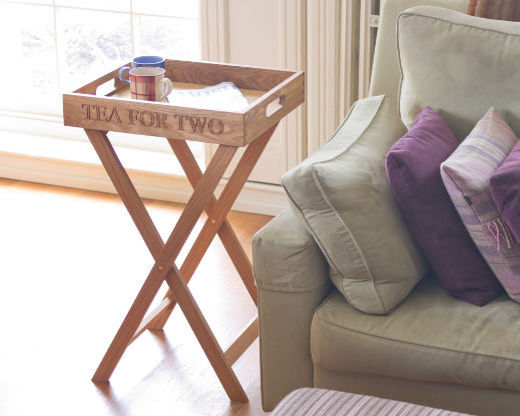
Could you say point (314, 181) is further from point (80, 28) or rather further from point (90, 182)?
point (80, 28)

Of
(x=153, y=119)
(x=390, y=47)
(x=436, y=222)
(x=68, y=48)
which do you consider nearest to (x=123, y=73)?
(x=153, y=119)

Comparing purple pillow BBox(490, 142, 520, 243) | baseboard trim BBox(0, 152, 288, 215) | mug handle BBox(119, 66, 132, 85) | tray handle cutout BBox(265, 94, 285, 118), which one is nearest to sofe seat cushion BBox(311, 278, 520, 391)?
purple pillow BBox(490, 142, 520, 243)

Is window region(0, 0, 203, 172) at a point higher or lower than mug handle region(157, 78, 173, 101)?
lower

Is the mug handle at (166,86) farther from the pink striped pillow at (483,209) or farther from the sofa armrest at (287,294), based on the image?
the pink striped pillow at (483,209)

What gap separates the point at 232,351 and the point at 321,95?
49.3 inches

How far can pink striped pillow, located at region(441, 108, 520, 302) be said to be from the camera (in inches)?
76.2

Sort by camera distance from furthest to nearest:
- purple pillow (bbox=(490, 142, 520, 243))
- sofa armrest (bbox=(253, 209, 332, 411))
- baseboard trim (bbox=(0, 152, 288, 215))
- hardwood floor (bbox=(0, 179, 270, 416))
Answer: baseboard trim (bbox=(0, 152, 288, 215)), hardwood floor (bbox=(0, 179, 270, 416)), sofa armrest (bbox=(253, 209, 332, 411)), purple pillow (bbox=(490, 142, 520, 243))

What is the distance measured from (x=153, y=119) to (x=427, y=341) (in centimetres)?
86

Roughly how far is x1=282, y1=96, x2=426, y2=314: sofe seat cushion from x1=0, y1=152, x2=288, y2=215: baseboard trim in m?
1.58

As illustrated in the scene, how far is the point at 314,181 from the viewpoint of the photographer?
78.1 inches

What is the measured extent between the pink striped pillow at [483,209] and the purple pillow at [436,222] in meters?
0.04

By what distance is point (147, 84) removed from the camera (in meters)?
2.34

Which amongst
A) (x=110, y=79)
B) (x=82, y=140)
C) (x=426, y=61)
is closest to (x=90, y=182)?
(x=82, y=140)

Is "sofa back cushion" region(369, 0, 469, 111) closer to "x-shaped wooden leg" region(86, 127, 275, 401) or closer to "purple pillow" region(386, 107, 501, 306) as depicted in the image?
"x-shaped wooden leg" region(86, 127, 275, 401)
